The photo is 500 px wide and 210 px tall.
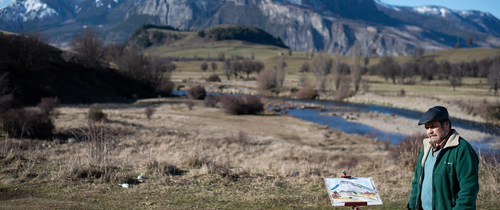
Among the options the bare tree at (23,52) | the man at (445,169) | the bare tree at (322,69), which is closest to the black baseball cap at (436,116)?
the man at (445,169)

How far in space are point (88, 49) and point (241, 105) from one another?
27.5m

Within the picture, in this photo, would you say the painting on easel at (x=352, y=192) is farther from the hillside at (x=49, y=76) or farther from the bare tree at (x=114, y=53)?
the bare tree at (x=114, y=53)

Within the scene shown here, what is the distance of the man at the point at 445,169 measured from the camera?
4246mm

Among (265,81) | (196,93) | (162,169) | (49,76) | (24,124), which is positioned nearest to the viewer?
(162,169)

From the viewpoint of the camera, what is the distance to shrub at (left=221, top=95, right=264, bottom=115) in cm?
4012

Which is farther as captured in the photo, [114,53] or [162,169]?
[114,53]

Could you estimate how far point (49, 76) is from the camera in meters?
44.4

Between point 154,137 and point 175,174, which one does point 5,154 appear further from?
point 154,137

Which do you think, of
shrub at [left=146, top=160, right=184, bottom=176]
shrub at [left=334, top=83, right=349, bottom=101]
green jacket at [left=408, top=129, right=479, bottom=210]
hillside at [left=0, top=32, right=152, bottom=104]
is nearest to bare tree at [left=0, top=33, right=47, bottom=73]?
hillside at [left=0, top=32, right=152, bottom=104]

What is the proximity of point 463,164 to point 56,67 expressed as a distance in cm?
5173

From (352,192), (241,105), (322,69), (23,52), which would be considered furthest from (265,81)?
→ (352,192)

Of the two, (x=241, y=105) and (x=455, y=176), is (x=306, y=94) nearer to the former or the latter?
(x=241, y=105)

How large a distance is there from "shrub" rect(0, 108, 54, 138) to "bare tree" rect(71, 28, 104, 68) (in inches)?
1411

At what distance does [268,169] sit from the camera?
41.5 feet
